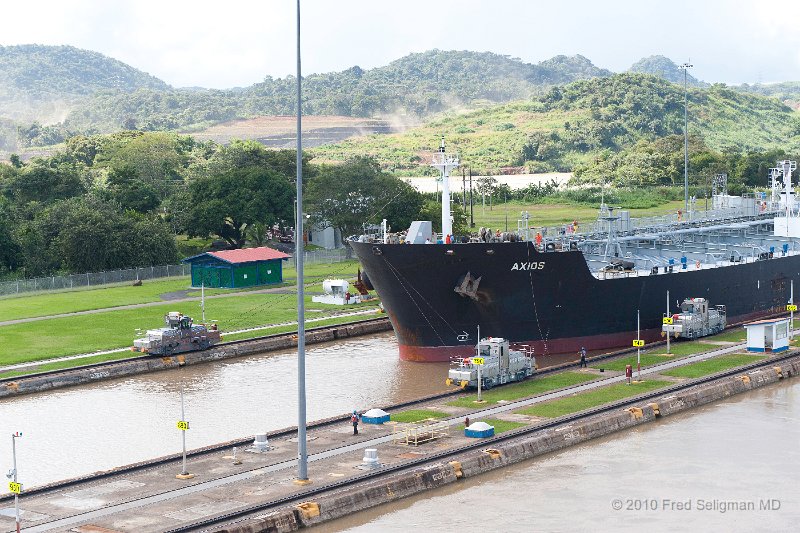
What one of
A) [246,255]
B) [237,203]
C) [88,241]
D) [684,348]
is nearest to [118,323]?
[246,255]

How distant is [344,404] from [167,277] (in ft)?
144

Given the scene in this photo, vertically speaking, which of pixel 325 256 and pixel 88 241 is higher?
pixel 88 241

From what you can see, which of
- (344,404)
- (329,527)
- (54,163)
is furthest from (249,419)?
(54,163)

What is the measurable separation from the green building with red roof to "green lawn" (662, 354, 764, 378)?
36472 millimetres

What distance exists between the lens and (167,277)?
86.6 m

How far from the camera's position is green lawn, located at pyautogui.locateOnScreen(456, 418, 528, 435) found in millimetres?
38344

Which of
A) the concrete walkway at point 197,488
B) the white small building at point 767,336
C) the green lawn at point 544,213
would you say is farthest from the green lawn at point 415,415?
the green lawn at point 544,213

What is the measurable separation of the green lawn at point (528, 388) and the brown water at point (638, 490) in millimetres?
5047

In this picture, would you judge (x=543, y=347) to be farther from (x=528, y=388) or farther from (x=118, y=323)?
(x=118, y=323)

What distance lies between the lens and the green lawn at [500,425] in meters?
38.3

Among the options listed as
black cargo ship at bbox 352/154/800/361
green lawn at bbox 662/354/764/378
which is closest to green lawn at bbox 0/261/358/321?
black cargo ship at bbox 352/154/800/361

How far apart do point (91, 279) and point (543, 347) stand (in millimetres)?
39565

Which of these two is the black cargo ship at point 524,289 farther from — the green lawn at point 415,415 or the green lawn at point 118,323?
the green lawn at point 118,323

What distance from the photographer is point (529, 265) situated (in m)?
51.5
